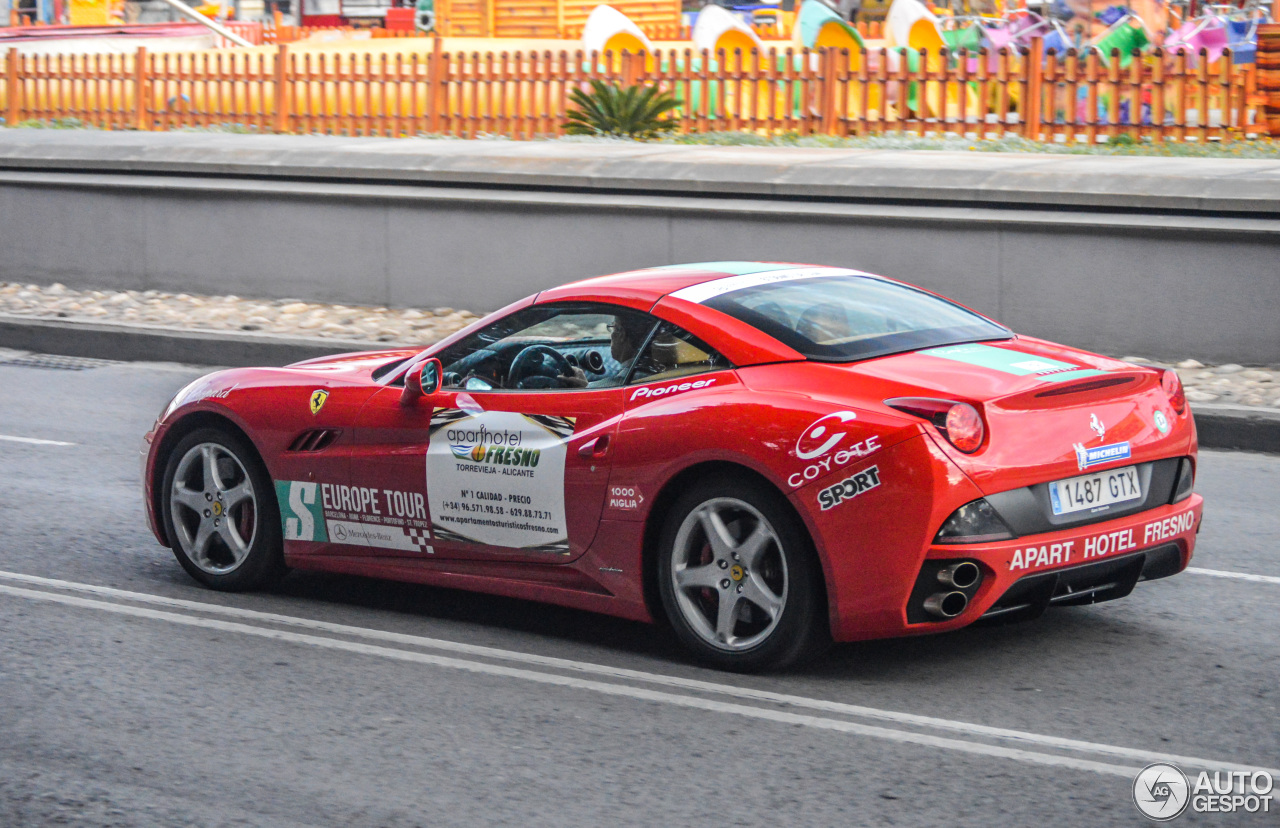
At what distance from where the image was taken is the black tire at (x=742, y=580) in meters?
5.00

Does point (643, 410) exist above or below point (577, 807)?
above

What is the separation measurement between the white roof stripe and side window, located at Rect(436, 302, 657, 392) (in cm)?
18

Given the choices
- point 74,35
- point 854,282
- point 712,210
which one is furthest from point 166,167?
point 74,35

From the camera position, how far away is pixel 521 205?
1453cm

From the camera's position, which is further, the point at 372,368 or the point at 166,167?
the point at 166,167

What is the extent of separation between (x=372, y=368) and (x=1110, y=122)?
1244 centimetres

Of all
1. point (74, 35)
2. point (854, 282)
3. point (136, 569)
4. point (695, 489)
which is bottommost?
point (136, 569)


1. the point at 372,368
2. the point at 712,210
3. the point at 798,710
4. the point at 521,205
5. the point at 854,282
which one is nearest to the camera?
the point at 798,710

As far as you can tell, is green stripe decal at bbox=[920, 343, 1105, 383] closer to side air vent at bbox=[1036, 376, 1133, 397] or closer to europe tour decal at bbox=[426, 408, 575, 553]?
side air vent at bbox=[1036, 376, 1133, 397]

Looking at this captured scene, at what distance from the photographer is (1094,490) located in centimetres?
509

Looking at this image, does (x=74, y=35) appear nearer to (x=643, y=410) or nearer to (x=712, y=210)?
(x=712, y=210)
